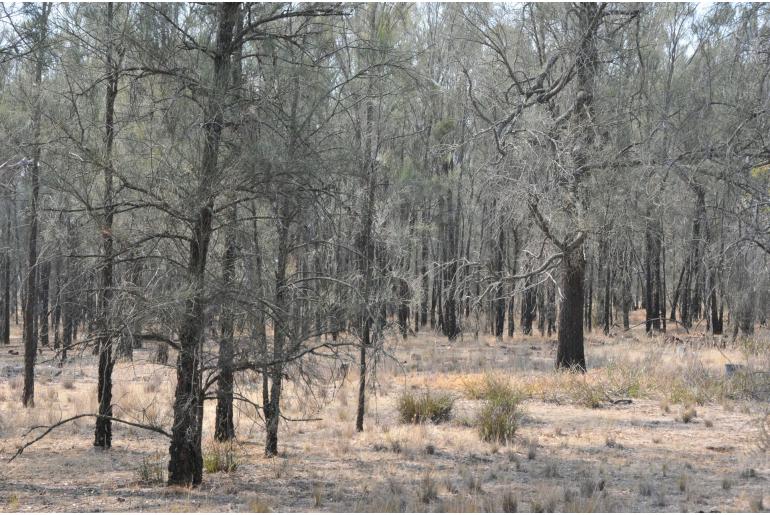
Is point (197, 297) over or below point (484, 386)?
over

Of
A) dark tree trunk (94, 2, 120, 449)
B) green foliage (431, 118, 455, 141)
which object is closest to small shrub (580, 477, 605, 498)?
dark tree trunk (94, 2, 120, 449)

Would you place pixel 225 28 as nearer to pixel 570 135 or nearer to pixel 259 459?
pixel 259 459

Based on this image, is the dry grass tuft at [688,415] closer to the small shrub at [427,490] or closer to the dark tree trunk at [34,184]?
the small shrub at [427,490]

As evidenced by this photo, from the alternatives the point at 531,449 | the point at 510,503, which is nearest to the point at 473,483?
the point at 510,503

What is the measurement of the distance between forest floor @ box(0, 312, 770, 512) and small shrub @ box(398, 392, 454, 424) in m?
0.22

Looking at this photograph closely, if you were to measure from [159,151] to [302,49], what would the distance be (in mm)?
1804

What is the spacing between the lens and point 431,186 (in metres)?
29.1

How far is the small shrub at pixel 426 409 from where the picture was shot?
453 inches

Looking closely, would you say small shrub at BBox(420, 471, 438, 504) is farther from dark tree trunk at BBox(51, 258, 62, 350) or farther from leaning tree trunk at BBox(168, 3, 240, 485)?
dark tree trunk at BBox(51, 258, 62, 350)

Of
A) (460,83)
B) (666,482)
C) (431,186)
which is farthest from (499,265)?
(666,482)

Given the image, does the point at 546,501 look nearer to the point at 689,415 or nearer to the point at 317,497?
the point at 317,497

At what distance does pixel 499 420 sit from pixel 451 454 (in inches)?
43.7

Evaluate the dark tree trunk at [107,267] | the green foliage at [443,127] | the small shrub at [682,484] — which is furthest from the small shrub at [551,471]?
the green foliage at [443,127]

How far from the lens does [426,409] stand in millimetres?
11523
